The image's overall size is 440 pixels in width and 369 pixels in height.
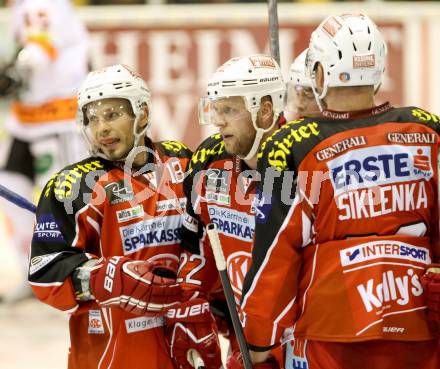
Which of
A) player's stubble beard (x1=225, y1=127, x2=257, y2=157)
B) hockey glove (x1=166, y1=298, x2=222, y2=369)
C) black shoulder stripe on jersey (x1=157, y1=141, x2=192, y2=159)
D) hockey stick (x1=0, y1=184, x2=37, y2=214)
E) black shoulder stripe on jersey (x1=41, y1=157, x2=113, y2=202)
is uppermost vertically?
player's stubble beard (x1=225, y1=127, x2=257, y2=157)

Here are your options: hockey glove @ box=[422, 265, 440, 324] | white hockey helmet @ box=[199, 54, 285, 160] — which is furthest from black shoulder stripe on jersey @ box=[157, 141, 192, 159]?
hockey glove @ box=[422, 265, 440, 324]

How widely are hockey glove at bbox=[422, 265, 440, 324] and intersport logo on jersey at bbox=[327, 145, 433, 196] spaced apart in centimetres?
23

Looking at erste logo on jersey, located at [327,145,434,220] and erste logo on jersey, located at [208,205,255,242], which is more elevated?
erste logo on jersey, located at [327,145,434,220]

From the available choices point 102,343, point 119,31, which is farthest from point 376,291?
point 119,31

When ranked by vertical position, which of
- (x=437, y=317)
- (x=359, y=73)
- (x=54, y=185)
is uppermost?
(x=359, y=73)

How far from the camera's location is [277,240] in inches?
96.7

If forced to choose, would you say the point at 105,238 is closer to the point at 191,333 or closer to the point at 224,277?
the point at 191,333

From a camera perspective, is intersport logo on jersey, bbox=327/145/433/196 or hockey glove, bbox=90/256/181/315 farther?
hockey glove, bbox=90/256/181/315

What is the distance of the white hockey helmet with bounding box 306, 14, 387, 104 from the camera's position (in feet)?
8.24

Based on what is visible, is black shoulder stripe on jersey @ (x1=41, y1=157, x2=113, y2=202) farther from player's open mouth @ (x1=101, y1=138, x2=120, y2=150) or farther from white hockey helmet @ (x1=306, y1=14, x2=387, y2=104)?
white hockey helmet @ (x1=306, y1=14, x2=387, y2=104)

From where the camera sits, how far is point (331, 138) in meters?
2.45

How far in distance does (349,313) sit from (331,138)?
0.41 m

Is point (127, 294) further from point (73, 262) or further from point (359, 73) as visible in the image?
point (359, 73)

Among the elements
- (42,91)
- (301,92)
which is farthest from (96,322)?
(42,91)
